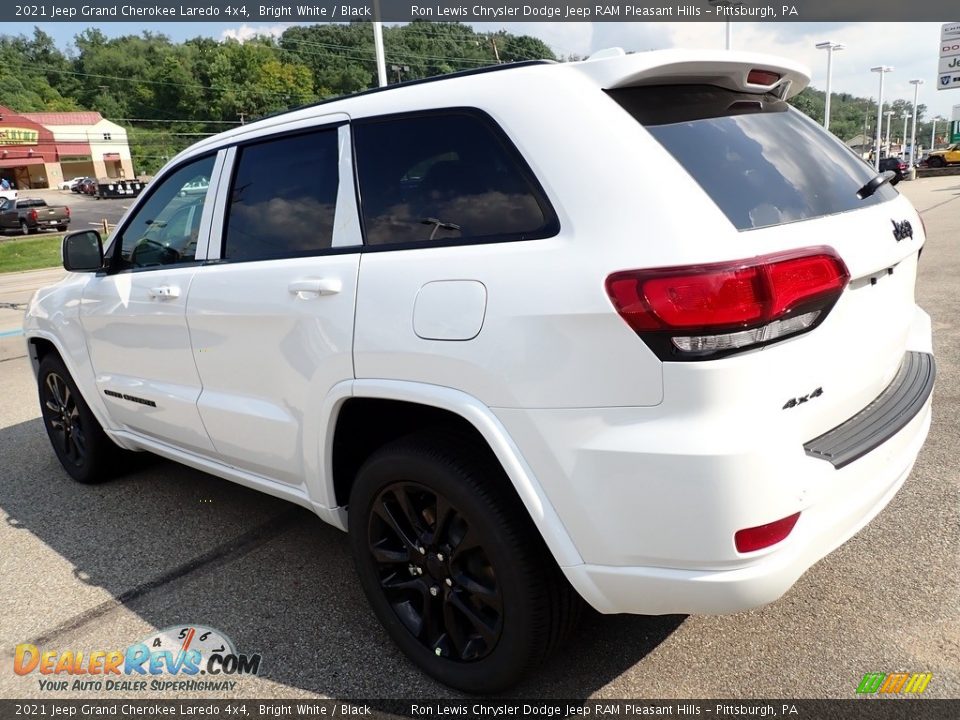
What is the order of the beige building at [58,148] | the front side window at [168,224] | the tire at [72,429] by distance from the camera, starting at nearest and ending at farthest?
the front side window at [168,224] < the tire at [72,429] < the beige building at [58,148]

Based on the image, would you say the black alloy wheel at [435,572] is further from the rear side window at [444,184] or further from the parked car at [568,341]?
the rear side window at [444,184]

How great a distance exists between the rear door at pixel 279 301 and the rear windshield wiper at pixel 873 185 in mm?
1683

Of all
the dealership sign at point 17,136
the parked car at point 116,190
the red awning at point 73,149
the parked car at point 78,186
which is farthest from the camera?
the red awning at point 73,149

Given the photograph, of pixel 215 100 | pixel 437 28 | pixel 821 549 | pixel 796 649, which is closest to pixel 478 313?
pixel 821 549

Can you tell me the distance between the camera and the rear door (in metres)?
2.55

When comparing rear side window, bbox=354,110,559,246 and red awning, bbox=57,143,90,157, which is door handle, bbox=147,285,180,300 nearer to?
rear side window, bbox=354,110,559,246

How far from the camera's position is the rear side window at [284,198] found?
2717 mm

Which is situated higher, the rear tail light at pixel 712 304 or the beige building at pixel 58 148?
the beige building at pixel 58 148

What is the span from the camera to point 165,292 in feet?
10.7

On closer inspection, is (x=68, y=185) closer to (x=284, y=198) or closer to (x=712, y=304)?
(x=284, y=198)

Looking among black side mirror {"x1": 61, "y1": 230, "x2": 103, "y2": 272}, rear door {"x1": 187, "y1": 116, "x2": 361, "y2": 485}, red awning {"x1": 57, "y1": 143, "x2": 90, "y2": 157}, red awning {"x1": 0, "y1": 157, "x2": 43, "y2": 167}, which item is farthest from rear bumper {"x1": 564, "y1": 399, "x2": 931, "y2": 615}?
red awning {"x1": 57, "y1": 143, "x2": 90, "y2": 157}

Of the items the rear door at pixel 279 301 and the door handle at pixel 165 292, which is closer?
the rear door at pixel 279 301

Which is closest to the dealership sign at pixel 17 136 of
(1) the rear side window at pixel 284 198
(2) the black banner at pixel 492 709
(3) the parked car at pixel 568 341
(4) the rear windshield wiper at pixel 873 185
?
(1) the rear side window at pixel 284 198

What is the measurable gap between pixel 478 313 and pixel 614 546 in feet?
2.43
